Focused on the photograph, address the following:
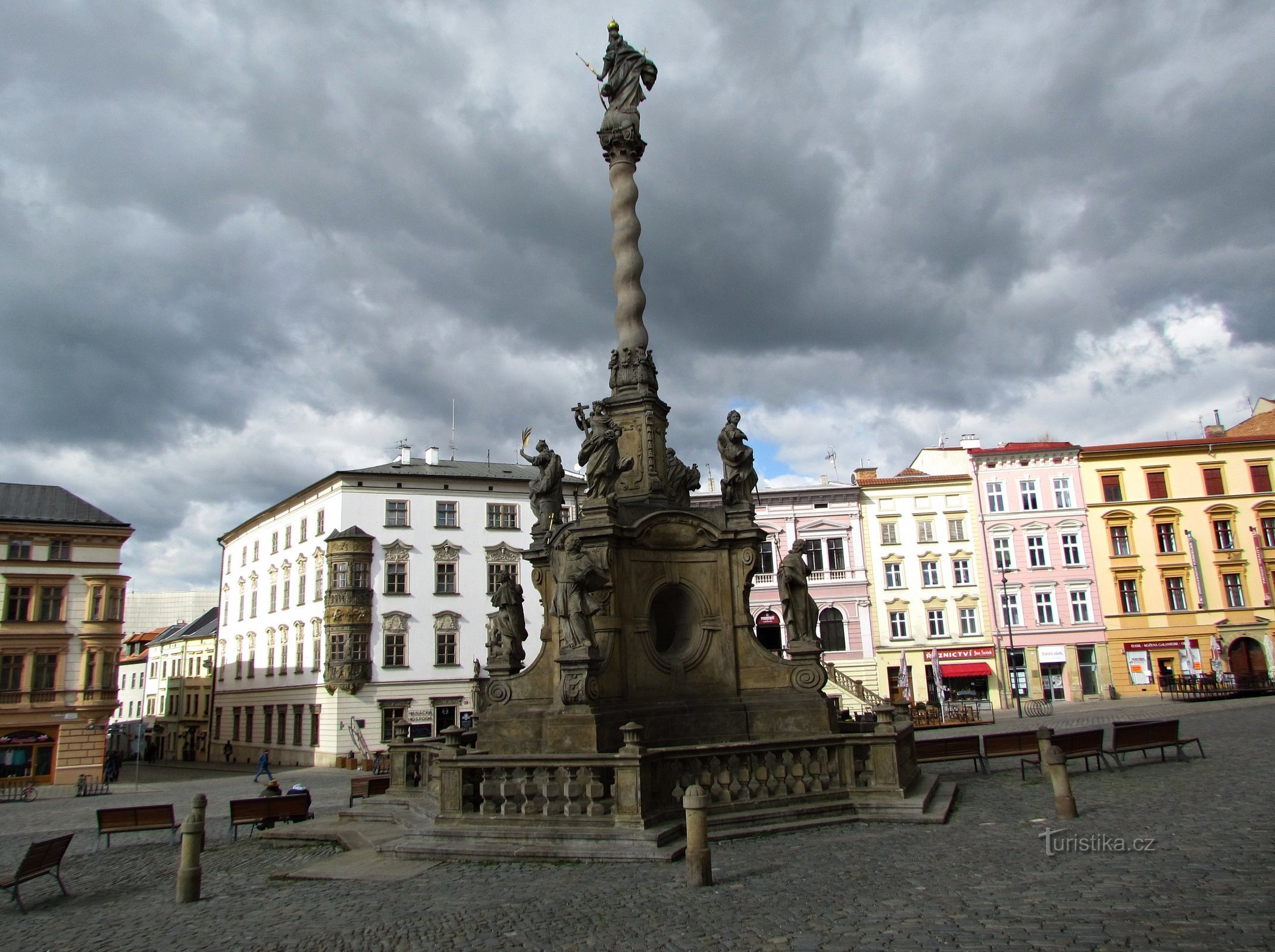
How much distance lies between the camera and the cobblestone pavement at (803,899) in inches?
253

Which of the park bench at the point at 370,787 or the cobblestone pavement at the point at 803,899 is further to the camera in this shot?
the park bench at the point at 370,787

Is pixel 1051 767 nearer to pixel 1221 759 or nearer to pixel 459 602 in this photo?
pixel 1221 759

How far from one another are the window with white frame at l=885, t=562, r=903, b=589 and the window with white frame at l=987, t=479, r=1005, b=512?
17.4ft

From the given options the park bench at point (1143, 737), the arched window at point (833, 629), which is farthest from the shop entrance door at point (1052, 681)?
the park bench at point (1143, 737)

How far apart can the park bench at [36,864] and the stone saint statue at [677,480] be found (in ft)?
28.7

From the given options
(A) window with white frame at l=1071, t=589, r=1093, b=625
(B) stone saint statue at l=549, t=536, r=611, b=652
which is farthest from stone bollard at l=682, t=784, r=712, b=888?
(A) window with white frame at l=1071, t=589, r=1093, b=625

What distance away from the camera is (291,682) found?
42312 millimetres

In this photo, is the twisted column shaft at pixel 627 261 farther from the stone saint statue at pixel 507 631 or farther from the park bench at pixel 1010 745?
the park bench at pixel 1010 745

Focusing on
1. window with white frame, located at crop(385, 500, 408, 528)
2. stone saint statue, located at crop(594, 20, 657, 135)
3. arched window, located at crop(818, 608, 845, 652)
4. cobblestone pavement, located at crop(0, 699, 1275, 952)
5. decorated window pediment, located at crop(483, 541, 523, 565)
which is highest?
stone saint statue, located at crop(594, 20, 657, 135)

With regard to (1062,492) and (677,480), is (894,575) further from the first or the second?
(677,480)

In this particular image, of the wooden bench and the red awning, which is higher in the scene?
the red awning

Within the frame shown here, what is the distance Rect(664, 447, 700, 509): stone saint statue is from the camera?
46.6 feet

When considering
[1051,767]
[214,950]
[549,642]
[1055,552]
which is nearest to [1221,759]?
[1051,767]

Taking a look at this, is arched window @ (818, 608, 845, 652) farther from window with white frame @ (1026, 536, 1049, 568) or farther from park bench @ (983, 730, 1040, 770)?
park bench @ (983, 730, 1040, 770)
